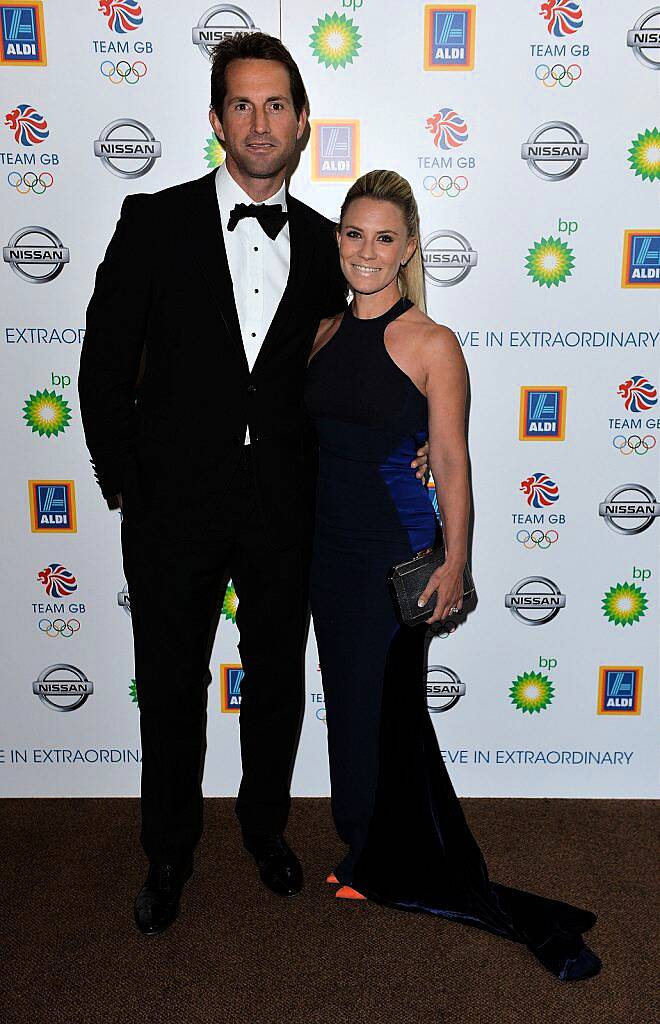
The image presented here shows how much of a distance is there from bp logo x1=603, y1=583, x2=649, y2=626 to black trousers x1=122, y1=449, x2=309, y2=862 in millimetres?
1074

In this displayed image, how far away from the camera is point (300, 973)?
2.32 m

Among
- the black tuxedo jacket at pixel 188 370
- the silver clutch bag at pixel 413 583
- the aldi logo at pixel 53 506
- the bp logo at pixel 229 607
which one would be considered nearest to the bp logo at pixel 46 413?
the aldi logo at pixel 53 506

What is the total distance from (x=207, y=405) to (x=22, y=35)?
1311 millimetres

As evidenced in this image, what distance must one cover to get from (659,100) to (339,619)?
1.80 metres

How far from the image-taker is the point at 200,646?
8.36 ft

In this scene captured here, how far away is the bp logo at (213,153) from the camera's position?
2789 millimetres

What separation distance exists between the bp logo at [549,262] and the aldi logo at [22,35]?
1.55 meters

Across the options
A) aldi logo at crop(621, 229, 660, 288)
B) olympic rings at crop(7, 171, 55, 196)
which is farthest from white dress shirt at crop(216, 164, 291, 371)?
aldi logo at crop(621, 229, 660, 288)

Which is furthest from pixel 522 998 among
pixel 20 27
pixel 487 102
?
pixel 20 27

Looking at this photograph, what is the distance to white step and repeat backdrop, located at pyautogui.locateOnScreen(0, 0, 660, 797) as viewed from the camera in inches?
108

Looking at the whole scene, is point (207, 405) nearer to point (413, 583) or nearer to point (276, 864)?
point (413, 583)

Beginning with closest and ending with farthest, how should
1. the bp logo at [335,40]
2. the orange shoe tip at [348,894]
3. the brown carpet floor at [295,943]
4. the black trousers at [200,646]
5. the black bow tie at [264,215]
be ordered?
the brown carpet floor at [295,943] < the black bow tie at [264,215] < the black trousers at [200,646] < the orange shoe tip at [348,894] < the bp logo at [335,40]

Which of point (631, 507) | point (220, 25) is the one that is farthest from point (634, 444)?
point (220, 25)

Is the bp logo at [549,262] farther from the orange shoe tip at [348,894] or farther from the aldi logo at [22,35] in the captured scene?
→ the orange shoe tip at [348,894]
